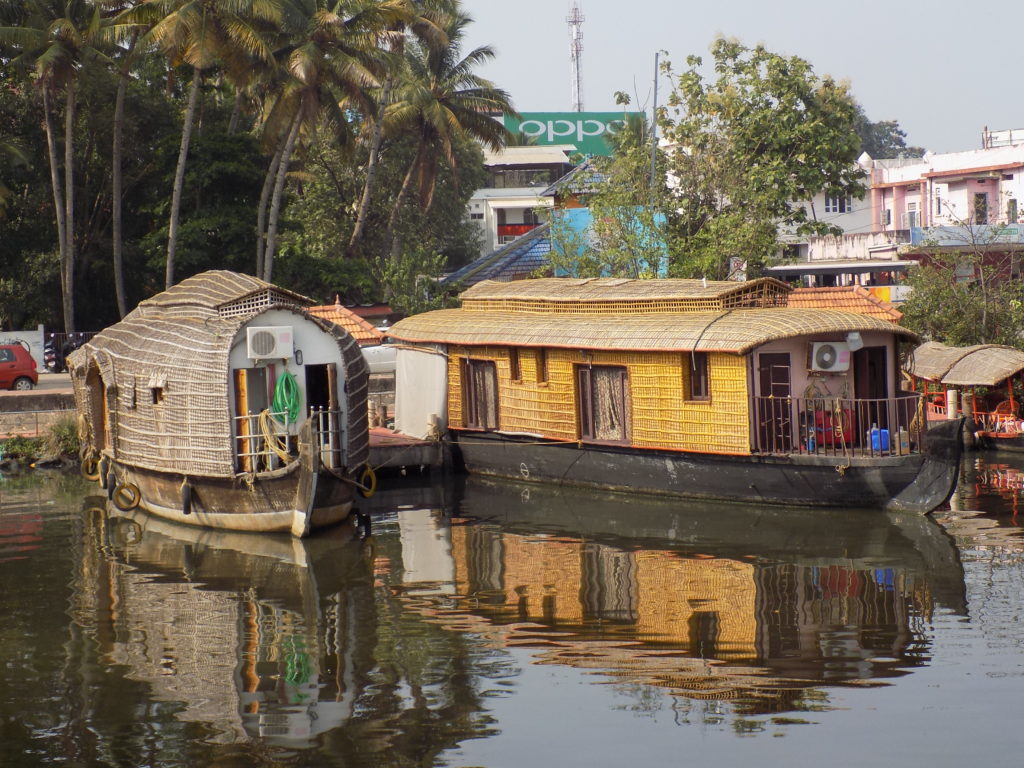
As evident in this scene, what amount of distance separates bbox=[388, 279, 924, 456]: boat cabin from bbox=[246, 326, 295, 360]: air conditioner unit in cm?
387

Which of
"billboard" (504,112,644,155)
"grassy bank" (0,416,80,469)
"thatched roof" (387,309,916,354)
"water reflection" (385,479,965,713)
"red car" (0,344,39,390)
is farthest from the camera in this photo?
"billboard" (504,112,644,155)

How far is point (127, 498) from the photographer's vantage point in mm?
15992

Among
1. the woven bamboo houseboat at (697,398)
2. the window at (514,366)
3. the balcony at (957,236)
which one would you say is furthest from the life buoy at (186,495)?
the balcony at (957,236)

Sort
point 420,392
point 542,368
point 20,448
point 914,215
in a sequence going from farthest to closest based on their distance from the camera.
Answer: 1. point 914,215
2. point 20,448
3. point 420,392
4. point 542,368

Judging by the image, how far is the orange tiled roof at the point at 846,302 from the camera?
68.1 ft

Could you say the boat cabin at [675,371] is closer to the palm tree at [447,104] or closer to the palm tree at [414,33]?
the palm tree at [414,33]

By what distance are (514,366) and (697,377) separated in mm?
3298

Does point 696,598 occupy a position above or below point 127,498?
below

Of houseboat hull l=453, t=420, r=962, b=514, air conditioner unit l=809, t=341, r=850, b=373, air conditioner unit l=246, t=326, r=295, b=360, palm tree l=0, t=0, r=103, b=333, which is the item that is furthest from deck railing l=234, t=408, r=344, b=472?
palm tree l=0, t=0, r=103, b=333

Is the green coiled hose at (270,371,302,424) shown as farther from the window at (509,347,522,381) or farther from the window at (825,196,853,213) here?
the window at (825,196,853,213)

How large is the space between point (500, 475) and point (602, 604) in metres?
7.20

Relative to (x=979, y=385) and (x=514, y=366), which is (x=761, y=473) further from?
(x=979, y=385)

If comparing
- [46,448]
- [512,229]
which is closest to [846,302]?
[46,448]

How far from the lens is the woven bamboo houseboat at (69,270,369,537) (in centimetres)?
1394
